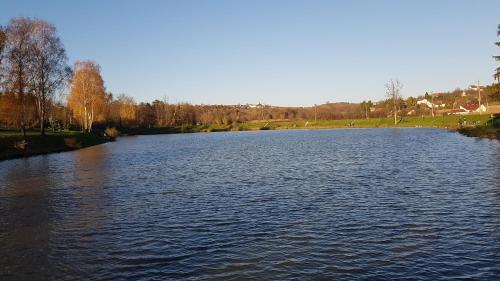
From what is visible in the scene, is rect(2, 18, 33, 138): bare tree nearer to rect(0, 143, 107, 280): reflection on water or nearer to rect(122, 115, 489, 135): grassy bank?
rect(0, 143, 107, 280): reflection on water

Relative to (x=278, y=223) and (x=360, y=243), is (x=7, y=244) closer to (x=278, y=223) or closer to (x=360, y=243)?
(x=278, y=223)

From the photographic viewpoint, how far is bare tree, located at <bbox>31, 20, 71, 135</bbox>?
60.4 metres

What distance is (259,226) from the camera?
16344 mm

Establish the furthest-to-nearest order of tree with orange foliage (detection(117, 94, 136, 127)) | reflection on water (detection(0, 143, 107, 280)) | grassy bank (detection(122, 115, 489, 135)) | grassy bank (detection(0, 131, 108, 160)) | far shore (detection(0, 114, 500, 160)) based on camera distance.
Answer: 1. tree with orange foliage (detection(117, 94, 136, 127))
2. grassy bank (detection(122, 115, 489, 135))
3. far shore (detection(0, 114, 500, 160))
4. grassy bank (detection(0, 131, 108, 160))
5. reflection on water (detection(0, 143, 107, 280))

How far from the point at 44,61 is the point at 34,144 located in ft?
42.3

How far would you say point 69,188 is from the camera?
26.9 m

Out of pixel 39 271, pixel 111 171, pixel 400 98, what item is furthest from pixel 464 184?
pixel 400 98

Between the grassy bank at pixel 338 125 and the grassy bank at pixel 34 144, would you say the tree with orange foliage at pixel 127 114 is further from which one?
the grassy bank at pixel 34 144

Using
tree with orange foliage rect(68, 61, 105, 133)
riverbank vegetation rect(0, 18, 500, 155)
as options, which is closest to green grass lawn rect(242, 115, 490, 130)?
riverbank vegetation rect(0, 18, 500, 155)

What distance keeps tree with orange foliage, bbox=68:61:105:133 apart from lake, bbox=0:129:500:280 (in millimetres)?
60360

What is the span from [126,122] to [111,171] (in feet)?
348

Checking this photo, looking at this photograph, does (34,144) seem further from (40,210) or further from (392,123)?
(392,123)

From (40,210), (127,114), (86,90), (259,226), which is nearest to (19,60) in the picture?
(86,90)

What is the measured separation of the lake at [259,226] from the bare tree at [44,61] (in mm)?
35373
